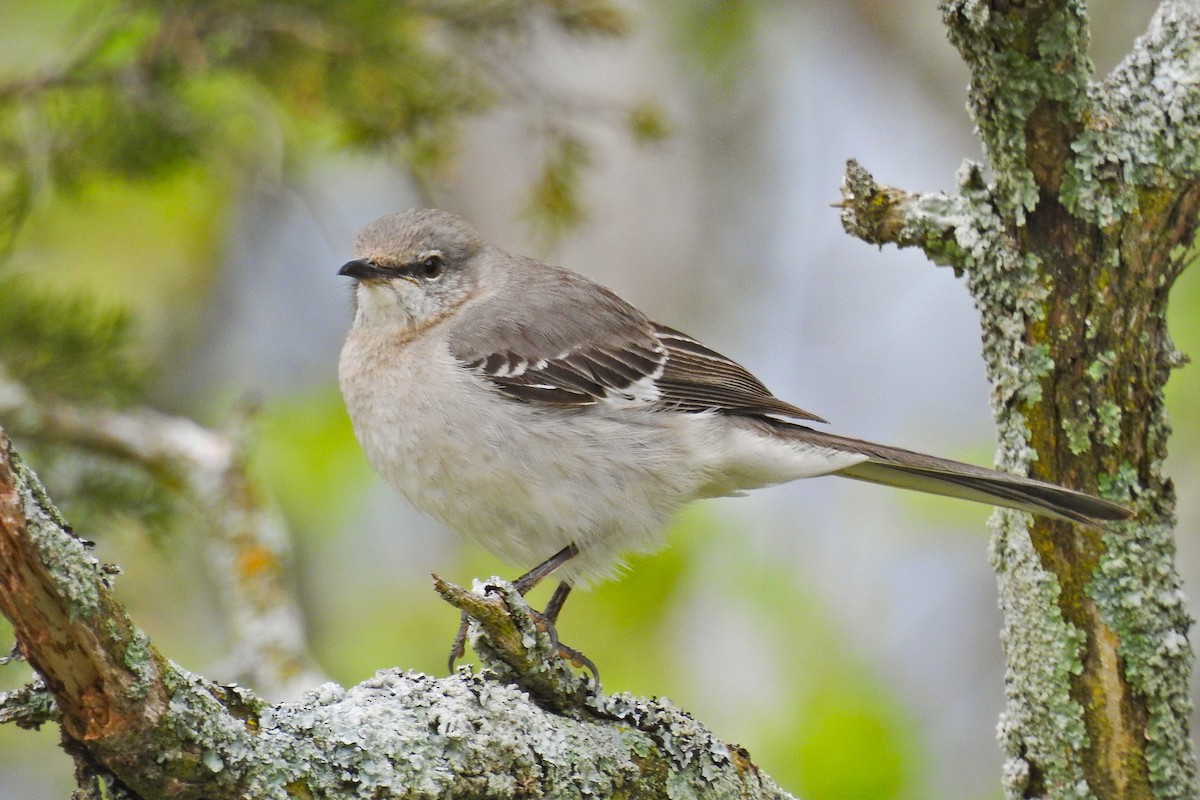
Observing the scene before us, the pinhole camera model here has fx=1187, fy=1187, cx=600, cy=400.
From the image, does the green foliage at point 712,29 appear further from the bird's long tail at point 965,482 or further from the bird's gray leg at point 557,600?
the bird's gray leg at point 557,600

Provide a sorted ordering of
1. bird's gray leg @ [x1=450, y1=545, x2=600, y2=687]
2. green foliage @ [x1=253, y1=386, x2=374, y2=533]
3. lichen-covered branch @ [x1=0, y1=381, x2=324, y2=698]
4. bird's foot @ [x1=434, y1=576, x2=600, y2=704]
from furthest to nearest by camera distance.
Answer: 1. green foliage @ [x1=253, y1=386, x2=374, y2=533]
2. lichen-covered branch @ [x1=0, y1=381, x2=324, y2=698]
3. bird's gray leg @ [x1=450, y1=545, x2=600, y2=687]
4. bird's foot @ [x1=434, y1=576, x2=600, y2=704]

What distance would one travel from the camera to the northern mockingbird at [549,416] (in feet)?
12.4

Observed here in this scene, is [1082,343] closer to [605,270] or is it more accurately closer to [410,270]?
[410,270]

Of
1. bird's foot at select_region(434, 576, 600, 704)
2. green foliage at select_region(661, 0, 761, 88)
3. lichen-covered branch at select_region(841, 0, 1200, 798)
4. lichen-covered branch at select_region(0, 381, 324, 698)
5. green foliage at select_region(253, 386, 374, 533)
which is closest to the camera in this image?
bird's foot at select_region(434, 576, 600, 704)

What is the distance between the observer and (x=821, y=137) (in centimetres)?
746

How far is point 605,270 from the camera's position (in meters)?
6.51

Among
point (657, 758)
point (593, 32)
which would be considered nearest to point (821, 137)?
point (593, 32)

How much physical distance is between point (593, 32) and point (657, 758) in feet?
9.76

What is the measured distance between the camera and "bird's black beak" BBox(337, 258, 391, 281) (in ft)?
14.0

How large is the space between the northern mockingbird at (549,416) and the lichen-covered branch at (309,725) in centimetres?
103

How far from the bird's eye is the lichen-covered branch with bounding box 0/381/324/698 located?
3.23 ft

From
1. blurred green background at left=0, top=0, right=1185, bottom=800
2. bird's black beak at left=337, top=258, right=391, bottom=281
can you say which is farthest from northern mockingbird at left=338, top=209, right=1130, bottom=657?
blurred green background at left=0, top=0, right=1185, bottom=800

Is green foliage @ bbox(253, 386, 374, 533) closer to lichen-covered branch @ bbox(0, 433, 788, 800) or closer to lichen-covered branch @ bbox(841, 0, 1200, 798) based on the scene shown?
lichen-covered branch @ bbox(0, 433, 788, 800)

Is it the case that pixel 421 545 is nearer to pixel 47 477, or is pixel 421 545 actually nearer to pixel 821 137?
pixel 47 477
